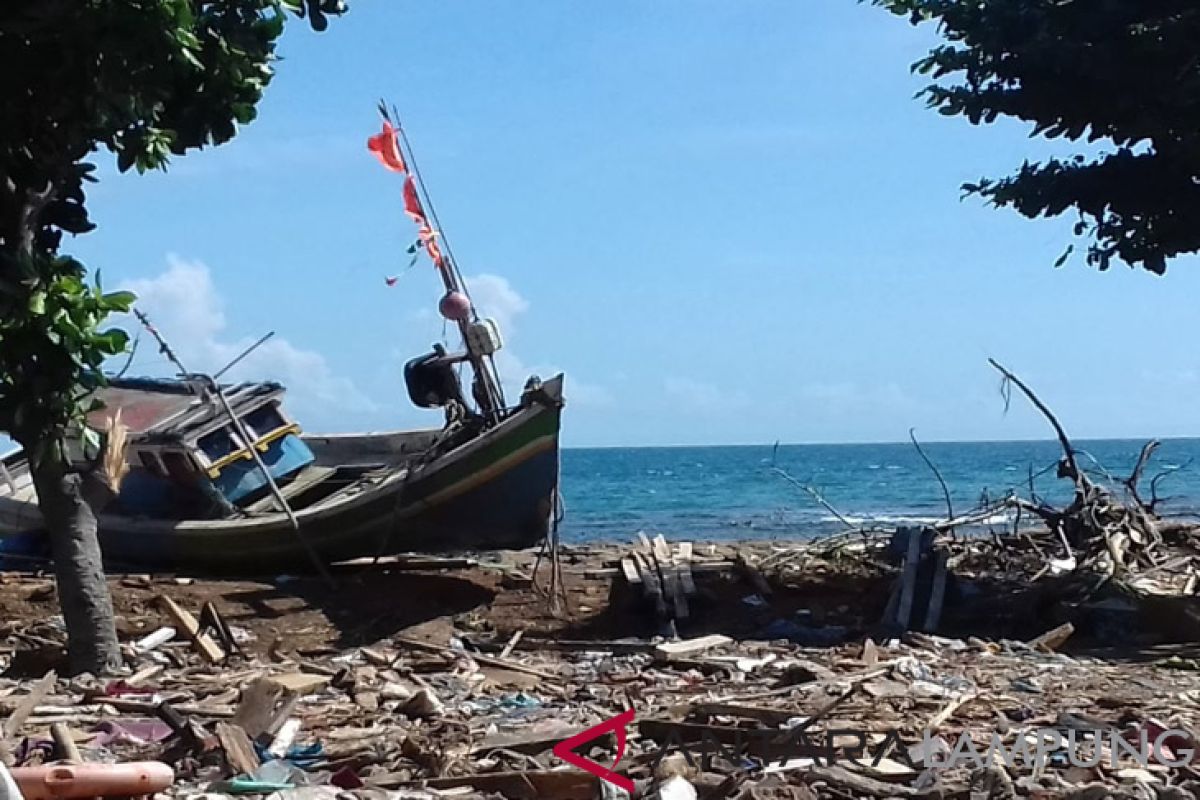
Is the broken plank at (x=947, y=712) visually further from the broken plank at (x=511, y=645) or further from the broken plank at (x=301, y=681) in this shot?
the broken plank at (x=511, y=645)

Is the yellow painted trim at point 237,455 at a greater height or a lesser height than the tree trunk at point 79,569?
greater

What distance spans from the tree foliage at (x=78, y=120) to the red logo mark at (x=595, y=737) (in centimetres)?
354

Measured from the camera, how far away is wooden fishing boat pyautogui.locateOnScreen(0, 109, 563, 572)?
16.5m

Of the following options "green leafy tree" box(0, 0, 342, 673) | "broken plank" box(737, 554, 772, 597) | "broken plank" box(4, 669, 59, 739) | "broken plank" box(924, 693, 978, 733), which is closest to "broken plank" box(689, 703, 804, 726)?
"broken plank" box(924, 693, 978, 733)

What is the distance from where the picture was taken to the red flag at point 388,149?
57.7ft

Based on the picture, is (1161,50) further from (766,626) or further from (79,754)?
(79,754)

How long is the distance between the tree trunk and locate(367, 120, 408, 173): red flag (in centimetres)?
802

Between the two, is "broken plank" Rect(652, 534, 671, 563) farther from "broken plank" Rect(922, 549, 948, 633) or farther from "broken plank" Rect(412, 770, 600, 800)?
"broken plank" Rect(412, 770, 600, 800)

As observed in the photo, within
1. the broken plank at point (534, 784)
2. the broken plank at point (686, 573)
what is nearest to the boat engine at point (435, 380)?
the broken plank at point (686, 573)

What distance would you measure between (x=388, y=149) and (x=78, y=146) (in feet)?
27.2

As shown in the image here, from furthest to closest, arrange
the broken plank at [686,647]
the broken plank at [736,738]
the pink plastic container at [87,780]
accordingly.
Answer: the broken plank at [686,647] → the broken plank at [736,738] → the pink plastic container at [87,780]

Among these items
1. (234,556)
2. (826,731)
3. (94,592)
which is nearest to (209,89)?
(94,592)

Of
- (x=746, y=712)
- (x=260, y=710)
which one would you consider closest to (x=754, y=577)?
(x=746, y=712)

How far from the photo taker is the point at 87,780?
19.3 ft
